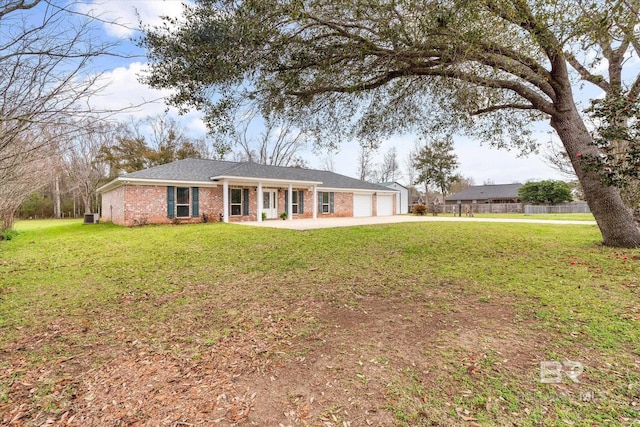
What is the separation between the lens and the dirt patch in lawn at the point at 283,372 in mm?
2221

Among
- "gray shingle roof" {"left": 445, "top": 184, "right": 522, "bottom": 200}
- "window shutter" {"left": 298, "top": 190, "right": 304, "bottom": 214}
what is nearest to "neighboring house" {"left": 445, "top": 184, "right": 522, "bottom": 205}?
Result: "gray shingle roof" {"left": 445, "top": 184, "right": 522, "bottom": 200}

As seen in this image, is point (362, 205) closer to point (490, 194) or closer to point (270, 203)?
point (270, 203)

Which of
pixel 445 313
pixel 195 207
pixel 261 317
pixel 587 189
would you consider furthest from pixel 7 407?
pixel 195 207

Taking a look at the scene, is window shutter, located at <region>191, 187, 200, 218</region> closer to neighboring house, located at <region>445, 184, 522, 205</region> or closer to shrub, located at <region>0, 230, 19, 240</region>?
shrub, located at <region>0, 230, 19, 240</region>

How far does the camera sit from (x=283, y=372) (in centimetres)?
272

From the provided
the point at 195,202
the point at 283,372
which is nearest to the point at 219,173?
the point at 195,202

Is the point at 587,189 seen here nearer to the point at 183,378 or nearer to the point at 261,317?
the point at 261,317

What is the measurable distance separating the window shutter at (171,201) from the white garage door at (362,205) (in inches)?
506

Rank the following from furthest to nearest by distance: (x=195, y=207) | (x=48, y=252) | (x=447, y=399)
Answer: (x=195, y=207) → (x=48, y=252) → (x=447, y=399)

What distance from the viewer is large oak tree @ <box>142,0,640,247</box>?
201 inches

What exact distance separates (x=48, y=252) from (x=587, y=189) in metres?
14.2

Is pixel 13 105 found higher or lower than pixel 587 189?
higher

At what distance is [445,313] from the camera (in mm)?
3844

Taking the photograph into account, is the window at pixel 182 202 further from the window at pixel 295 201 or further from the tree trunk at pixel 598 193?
the tree trunk at pixel 598 193
